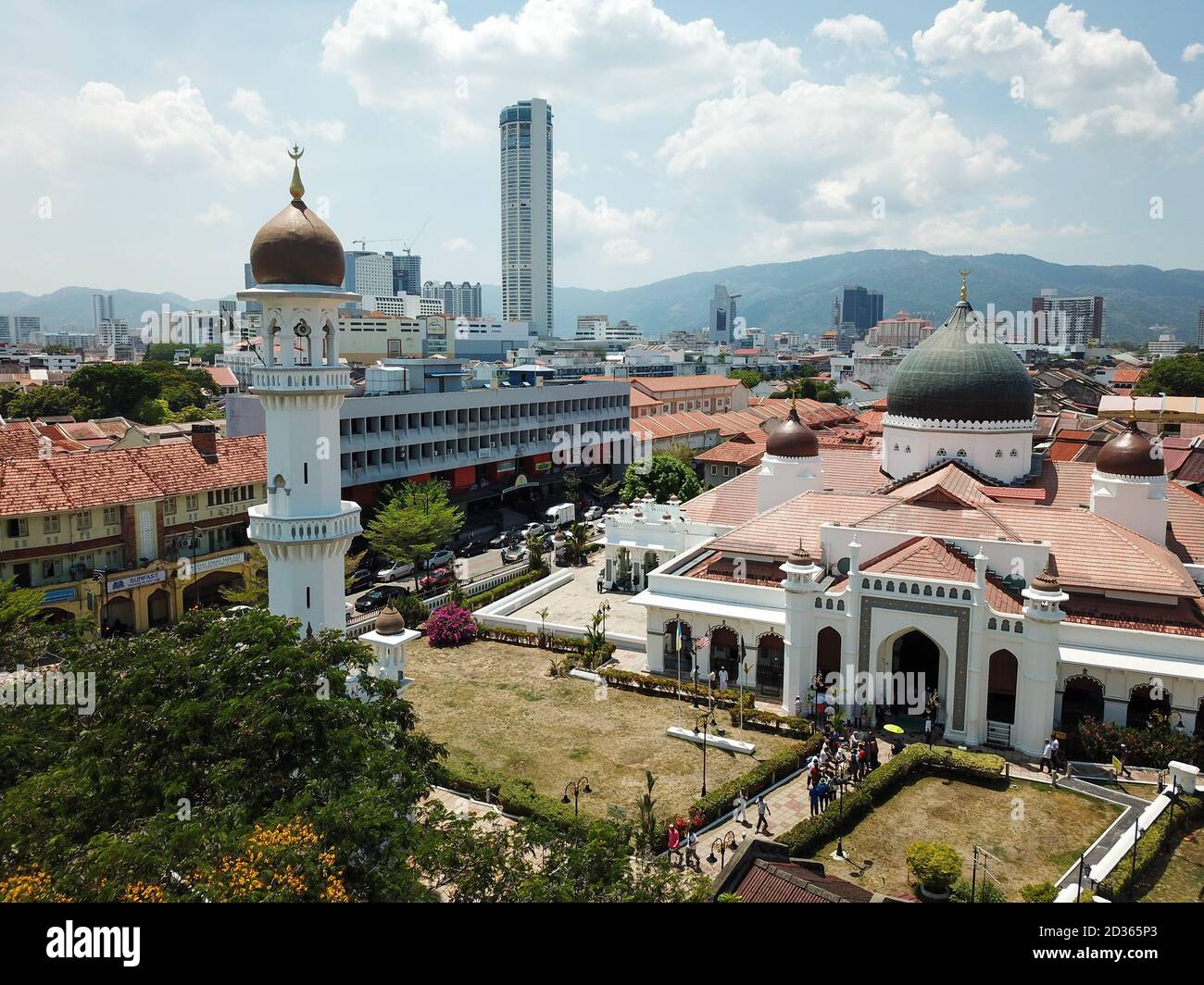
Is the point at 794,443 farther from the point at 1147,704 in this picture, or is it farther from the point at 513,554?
the point at 1147,704

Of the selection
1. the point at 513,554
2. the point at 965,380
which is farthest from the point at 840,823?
the point at 513,554

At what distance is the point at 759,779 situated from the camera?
25078mm

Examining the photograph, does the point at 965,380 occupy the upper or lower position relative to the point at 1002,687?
upper

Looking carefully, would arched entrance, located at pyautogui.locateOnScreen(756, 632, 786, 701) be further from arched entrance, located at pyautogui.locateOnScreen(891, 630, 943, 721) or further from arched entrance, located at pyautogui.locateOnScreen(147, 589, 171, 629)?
arched entrance, located at pyautogui.locateOnScreen(147, 589, 171, 629)

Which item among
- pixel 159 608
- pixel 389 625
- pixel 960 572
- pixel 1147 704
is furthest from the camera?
pixel 159 608

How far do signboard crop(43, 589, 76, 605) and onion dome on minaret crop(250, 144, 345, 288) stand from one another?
22.8 meters

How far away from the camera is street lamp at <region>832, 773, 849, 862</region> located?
21.6 meters

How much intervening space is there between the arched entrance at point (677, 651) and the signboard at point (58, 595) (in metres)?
24.4

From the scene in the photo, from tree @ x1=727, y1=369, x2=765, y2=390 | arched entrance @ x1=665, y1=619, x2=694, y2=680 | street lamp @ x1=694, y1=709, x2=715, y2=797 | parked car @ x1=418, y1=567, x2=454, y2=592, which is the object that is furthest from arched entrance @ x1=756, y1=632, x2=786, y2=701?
tree @ x1=727, y1=369, x2=765, y2=390

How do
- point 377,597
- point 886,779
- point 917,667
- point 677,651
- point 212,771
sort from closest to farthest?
point 212,771 → point 886,779 → point 917,667 → point 677,651 → point 377,597

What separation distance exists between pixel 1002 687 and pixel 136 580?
3459 centimetres

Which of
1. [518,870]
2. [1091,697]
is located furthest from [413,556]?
[518,870]
